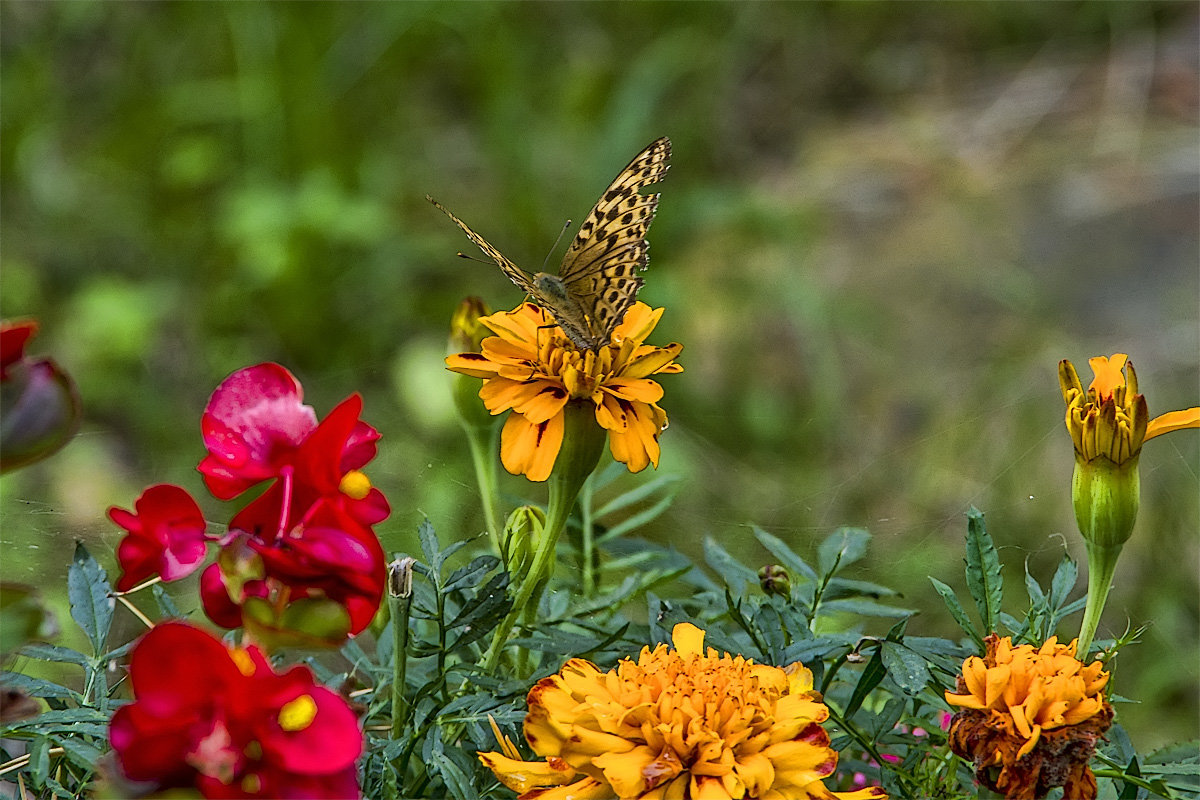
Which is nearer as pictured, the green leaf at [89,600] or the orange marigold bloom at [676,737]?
the orange marigold bloom at [676,737]

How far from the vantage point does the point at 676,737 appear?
15.1 inches

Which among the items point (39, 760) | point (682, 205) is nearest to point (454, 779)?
point (39, 760)

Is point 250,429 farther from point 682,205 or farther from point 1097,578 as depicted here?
point 682,205

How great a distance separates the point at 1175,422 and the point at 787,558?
0.61ft

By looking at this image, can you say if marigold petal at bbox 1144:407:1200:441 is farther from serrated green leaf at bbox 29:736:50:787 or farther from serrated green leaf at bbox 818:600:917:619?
serrated green leaf at bbox 29:736:50:787

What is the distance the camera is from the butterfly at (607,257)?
0.53 m

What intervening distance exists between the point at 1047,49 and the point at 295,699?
8.12 ft

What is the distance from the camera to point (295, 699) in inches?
13.2

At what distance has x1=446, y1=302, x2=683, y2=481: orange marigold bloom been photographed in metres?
0.47

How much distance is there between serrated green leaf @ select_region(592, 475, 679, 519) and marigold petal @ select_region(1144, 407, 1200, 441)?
0.25 meters

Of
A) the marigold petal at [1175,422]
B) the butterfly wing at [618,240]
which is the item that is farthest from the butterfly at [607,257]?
the marigold petal at [1175,422]

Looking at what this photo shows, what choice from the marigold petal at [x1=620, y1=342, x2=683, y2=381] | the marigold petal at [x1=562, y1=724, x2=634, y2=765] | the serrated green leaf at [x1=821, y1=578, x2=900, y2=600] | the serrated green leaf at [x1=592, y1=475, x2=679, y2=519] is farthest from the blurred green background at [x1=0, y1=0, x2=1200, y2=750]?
the marigold petal at [x1=562, y1=724, x2=634, y2=765]

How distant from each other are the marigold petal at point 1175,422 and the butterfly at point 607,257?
20 cm

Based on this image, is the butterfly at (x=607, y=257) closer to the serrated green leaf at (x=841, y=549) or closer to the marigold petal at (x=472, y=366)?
A: the marigold petal at (x=472, y=366)
